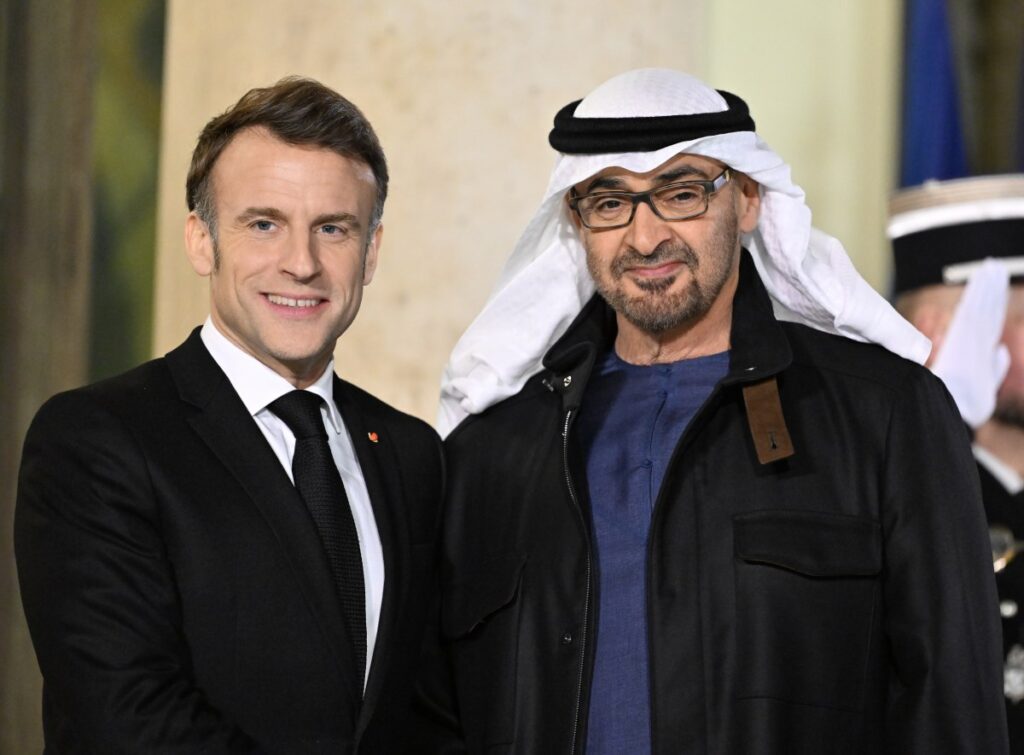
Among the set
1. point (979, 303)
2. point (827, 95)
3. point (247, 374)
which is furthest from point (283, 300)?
point (827, 95)

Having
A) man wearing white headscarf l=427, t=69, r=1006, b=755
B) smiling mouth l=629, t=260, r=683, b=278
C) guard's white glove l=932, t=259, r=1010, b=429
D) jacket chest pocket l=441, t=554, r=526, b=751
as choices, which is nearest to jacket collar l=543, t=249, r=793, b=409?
man wearing white headscarf l=427, t=69, r=1006, b=755

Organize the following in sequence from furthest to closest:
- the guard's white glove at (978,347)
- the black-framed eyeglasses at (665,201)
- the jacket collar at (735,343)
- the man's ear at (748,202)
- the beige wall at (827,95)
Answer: the beige wall at (827,95), the guard's white glove at (978,347), the man's ear at (748,202), the black-framed eyeglasses at (665,201), the jacket collar at (735,343)

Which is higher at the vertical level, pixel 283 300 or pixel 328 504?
pixel 283 300

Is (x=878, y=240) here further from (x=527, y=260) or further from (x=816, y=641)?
(x=816, y=641)

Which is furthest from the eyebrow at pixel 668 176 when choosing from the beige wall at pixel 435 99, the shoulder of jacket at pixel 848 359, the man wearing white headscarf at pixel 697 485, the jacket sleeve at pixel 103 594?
the jacket sleeve at pixel 103 594

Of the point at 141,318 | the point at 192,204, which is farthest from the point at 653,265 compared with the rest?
the point at 141,318

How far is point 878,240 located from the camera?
6.16 metres

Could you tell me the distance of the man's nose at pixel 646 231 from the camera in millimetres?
2801

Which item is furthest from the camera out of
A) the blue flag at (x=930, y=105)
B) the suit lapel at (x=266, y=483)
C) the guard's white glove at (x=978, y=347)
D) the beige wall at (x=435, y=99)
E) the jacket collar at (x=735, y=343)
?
the blue flag at (x=930, y=105)

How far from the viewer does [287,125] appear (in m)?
2.55

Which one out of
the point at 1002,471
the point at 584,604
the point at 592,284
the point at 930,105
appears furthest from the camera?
the point at 930,105

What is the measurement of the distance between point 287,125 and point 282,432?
0.54 m

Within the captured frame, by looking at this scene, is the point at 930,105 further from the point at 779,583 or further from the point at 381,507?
the point at 381,507

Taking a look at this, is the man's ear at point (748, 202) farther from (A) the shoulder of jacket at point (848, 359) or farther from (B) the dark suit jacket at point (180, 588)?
(B) the dark suit jacket at point (180, 588)
